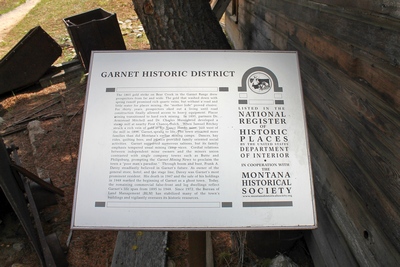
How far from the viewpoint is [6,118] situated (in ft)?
16.4

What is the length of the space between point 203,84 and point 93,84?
0.61m

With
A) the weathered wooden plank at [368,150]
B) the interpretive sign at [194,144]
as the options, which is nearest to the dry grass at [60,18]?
the interpretive sign at [194,144]

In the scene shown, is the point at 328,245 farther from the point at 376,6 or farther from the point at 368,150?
the point at 376,6

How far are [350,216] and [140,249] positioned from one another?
1.67m

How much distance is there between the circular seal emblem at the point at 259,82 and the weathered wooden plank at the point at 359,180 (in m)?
0.53

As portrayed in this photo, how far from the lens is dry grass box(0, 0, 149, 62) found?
7.89 m

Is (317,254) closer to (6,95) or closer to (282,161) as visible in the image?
(282,161)

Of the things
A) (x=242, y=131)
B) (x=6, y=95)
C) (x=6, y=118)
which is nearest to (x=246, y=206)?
(x=242, y=131)

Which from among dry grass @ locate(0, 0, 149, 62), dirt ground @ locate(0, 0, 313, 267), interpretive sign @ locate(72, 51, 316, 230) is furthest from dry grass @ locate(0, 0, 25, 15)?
interpretive sign @ locate(72, 51, 316, 230)

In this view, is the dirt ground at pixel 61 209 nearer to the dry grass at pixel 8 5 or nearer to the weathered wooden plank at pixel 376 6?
the weathered wooden plank at pixel 376 6

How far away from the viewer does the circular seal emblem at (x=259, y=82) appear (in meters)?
1.57

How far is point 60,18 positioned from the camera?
32.3 ft

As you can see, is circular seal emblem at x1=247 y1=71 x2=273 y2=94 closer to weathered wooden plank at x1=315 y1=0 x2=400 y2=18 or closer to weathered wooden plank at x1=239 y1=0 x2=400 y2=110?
weathered wooden plank at x1=239 y1=0 x2=400 y2=110

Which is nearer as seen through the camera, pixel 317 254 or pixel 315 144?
pixel 315 144
